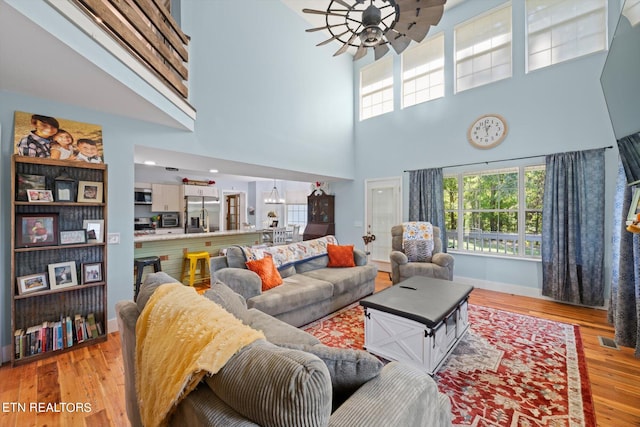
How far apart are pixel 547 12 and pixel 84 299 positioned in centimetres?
713

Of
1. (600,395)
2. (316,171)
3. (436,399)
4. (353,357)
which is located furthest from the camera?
(316,171)

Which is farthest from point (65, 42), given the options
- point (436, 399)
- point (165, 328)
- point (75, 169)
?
point (436, 399)

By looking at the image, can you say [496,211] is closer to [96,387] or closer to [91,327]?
[96,387]

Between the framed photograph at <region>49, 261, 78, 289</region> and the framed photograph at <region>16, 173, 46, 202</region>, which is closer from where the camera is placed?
the framed photograph at <region>16, 173, 46, 202</region>

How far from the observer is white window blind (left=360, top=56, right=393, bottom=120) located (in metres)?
5.61

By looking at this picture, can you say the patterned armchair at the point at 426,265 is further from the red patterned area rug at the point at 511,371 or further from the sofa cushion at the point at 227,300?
the sofa cushion at the point at 227,300

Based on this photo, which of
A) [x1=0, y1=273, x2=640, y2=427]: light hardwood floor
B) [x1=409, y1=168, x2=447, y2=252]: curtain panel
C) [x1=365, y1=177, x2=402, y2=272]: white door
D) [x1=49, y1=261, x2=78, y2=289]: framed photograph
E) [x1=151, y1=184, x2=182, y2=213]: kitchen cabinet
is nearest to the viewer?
[x1=0, y1=273, x2=640, y2=427]: light hardwood floor

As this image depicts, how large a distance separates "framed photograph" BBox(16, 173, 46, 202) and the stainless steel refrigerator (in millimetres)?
5136

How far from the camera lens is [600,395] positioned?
1.85 m

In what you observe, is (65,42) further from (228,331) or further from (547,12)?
(547,12)

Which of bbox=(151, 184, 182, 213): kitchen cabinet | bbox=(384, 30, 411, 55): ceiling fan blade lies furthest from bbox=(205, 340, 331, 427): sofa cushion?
bbox=(151, 184, 182, 213): kitchen cabinet

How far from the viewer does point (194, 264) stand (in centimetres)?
426

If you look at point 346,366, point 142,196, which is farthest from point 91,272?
point 142,196

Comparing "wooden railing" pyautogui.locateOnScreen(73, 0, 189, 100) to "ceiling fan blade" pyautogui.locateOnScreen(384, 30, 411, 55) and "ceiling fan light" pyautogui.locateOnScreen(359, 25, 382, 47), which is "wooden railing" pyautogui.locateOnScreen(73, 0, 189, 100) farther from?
"ceiling fan blade" pyautogui.locateOnScreen(384, 30, 411, 55)
